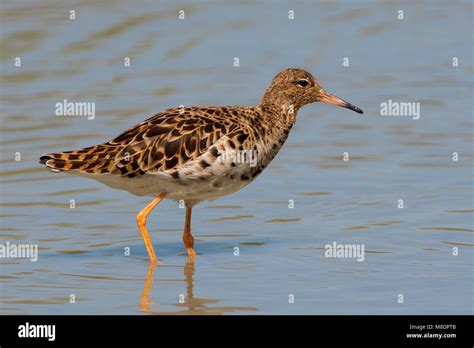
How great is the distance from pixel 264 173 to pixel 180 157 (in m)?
4.70

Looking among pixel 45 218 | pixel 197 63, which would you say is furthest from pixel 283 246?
pixel 197 63

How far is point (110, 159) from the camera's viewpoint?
14.0m

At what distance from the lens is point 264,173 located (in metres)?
18.4

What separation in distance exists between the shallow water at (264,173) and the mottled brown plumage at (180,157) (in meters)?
0.94

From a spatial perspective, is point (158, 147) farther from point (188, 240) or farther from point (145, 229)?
point (188, 240)

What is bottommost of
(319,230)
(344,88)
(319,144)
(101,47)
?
(319,230)

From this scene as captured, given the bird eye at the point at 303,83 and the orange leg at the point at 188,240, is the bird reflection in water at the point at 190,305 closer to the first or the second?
the orange leg at the point at 188,240

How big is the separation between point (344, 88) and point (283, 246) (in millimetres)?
8529

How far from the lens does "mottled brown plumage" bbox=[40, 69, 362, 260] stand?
1383cm

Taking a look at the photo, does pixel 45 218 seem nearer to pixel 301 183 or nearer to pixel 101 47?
pixel 301 183

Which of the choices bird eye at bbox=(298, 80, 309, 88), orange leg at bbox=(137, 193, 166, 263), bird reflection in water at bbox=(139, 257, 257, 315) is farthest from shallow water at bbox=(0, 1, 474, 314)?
bird eye at bbox=(298, 80, 309, 88)

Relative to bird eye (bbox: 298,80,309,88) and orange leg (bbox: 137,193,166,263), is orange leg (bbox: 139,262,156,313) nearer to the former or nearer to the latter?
orange leg (bbox: 137,193,166,263)

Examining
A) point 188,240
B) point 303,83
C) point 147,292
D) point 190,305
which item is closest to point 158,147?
point 188,240

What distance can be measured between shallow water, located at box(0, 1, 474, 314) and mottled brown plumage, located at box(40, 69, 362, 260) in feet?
3.09
